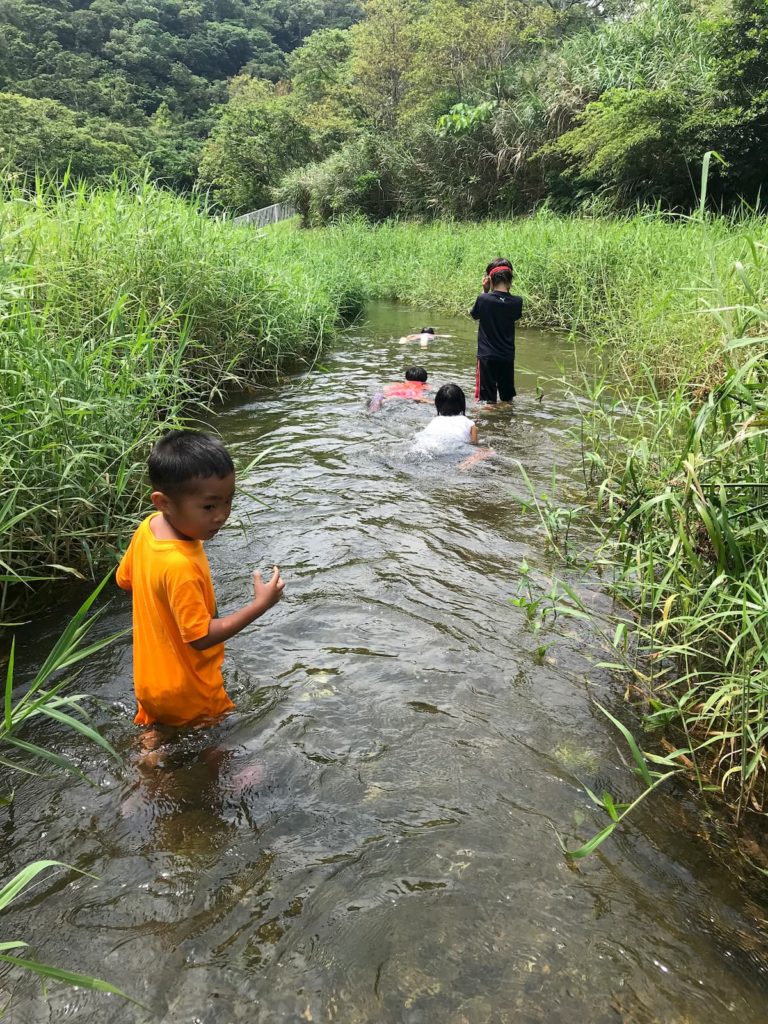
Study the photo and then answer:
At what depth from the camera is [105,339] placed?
14.6ft

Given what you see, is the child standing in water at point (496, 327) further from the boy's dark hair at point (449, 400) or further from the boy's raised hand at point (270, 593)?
the boy's raised hand at point (270, 593)

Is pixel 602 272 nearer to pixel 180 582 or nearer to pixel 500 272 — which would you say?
pixel 500 272

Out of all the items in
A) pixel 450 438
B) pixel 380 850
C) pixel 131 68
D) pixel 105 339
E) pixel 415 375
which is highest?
pixel 131 68

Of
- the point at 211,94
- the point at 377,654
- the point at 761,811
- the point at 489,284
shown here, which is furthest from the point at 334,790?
the point at 211,94

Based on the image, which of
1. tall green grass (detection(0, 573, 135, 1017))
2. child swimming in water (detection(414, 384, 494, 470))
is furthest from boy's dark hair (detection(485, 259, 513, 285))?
tall green grass (detection(0, 573, 135, 1017))

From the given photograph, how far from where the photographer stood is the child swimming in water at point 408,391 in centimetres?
663

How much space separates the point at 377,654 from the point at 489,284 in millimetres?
4887

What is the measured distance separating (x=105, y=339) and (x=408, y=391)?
127 inches

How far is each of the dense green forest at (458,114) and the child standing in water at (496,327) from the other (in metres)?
3.54

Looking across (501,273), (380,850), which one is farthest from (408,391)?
(380,850)

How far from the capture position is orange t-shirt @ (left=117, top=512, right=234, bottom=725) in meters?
1.96

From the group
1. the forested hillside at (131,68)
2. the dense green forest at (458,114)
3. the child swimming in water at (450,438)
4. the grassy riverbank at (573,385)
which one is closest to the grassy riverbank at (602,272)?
the grassy riverbank at (573,385)

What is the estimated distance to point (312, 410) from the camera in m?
6.72

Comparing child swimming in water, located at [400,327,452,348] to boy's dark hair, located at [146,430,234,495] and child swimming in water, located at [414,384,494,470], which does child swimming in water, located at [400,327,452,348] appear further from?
boy's dark hair, located at [146,430,234,495]
